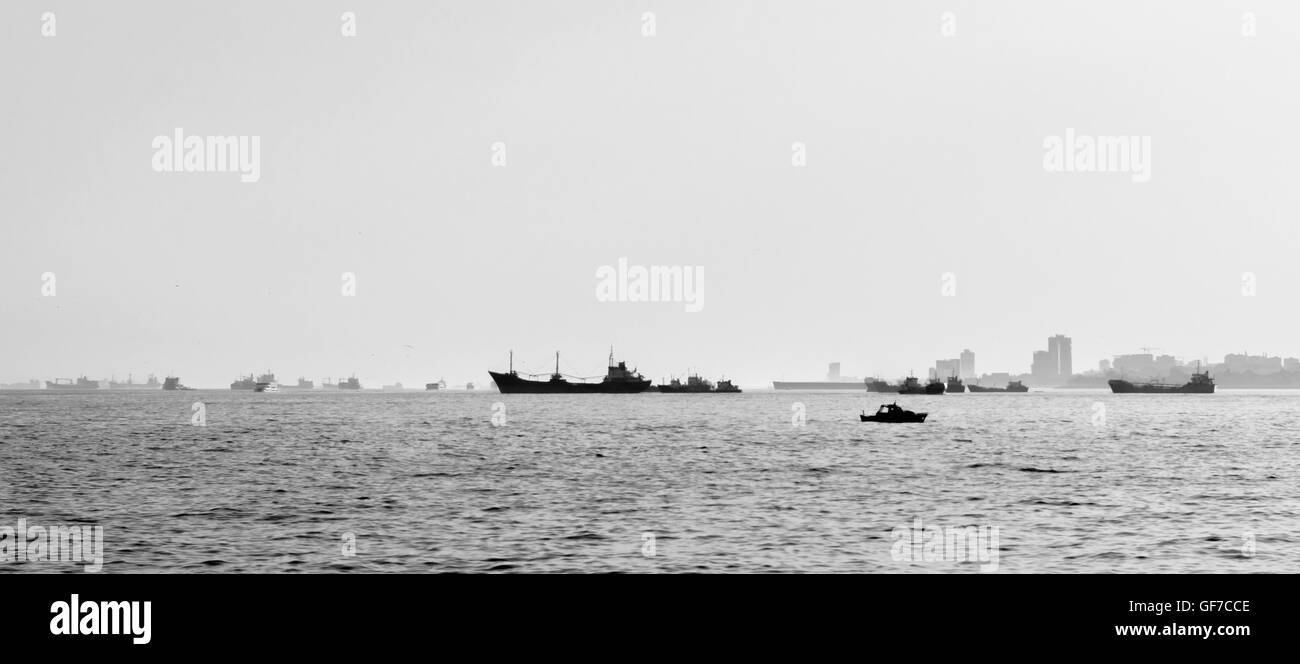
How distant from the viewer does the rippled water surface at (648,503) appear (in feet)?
89.0

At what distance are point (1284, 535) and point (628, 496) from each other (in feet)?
75.7

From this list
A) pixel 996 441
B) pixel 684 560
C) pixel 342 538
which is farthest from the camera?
pixel 996 441

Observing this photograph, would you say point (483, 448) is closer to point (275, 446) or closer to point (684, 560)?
point (275, 446)

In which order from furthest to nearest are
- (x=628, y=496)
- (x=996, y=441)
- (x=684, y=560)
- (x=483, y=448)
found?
(x=996, y=441)
(x=483, y=448)
(x=628, y=496)
(x=684, y=560)

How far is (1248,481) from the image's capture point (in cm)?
5250

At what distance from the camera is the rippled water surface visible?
89.0 ft

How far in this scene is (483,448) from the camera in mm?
75938

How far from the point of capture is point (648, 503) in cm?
3975
